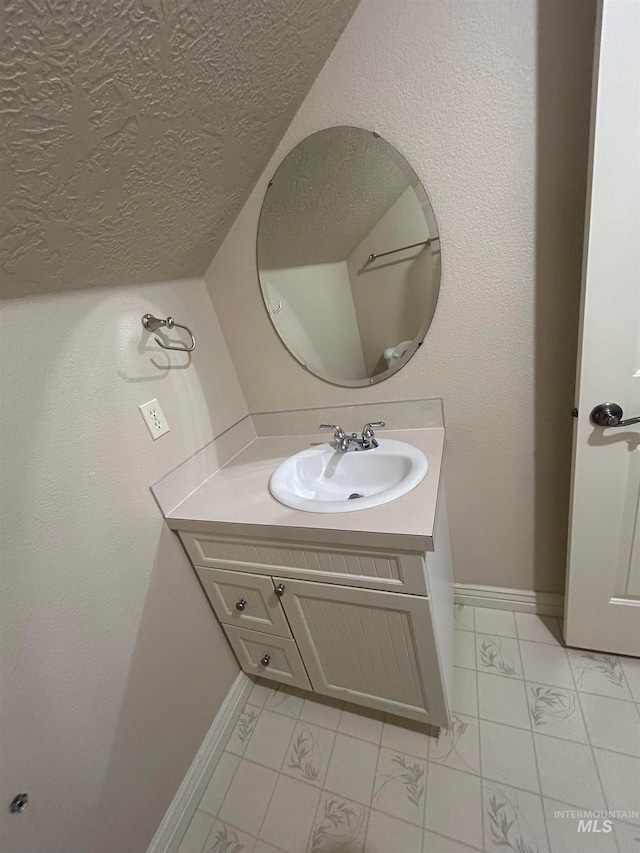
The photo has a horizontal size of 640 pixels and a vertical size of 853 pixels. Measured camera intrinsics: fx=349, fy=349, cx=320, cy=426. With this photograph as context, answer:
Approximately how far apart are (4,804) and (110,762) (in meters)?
0.26

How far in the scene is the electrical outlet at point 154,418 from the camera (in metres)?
1.02

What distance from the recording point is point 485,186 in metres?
0.92

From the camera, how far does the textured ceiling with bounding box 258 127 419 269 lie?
0.98m

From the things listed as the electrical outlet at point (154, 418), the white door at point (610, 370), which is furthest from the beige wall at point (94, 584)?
the white door at point (610, 370)

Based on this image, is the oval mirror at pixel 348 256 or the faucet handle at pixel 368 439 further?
the faucet handle at pixel 368 439

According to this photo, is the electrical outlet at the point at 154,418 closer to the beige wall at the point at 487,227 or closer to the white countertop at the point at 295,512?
the white countertop at the point at 295,512

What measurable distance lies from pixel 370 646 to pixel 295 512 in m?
0.45

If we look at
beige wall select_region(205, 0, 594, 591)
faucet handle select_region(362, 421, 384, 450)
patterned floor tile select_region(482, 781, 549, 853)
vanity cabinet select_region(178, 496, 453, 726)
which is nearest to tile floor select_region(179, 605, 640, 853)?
patterned floor tile select_region(482, 781, 549, 853)

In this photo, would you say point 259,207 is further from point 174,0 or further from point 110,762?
point 110,762

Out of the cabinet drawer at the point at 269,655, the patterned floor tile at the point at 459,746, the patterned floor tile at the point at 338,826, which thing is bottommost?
the patterned floor tile at the point at 338,826

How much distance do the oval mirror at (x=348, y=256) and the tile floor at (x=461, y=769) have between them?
1.17 m

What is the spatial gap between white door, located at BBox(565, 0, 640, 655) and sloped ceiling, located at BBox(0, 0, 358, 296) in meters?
0.65

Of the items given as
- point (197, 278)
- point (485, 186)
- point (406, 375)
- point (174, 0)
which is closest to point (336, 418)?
point (406, 375)

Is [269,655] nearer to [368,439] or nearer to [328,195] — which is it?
[368,439]
